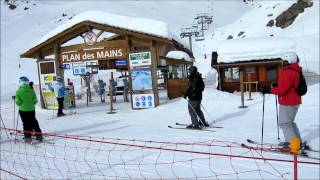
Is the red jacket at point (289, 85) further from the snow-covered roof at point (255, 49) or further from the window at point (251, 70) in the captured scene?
the window at point (251, 70)

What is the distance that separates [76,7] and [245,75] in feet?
152

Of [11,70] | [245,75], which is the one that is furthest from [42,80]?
[11,70]

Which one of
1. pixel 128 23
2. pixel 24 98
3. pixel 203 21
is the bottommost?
pixel 24 98

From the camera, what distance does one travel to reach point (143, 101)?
1666cm

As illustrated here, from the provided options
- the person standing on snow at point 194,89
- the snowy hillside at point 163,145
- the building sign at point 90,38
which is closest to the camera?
the snowy hillside at point 163,145

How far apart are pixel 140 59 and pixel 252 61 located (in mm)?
9426

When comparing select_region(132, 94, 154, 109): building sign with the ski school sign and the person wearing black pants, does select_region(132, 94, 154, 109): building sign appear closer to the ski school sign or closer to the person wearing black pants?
the ski school sign

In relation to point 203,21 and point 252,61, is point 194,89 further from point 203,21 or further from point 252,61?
point 203,21

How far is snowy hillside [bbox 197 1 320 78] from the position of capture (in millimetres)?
37406

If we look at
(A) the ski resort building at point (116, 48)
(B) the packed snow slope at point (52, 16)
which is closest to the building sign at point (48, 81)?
(A) the ski resort building at point (116, 48)

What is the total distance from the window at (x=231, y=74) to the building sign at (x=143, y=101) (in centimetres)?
929

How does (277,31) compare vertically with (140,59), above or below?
above

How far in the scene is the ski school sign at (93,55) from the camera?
56.4 ft

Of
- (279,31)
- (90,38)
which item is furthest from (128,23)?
(279,31)
